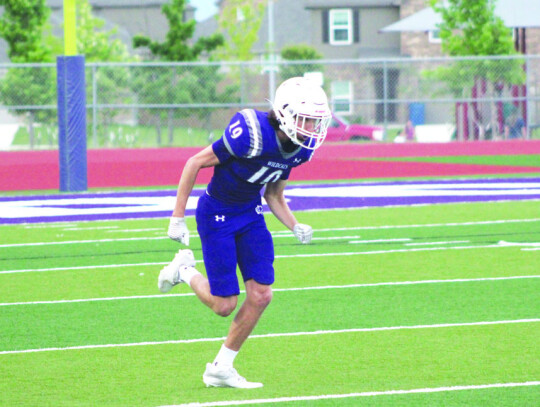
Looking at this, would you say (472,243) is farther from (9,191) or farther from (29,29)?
(29,29)

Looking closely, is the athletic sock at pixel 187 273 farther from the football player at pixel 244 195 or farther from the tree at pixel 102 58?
the tree at pixel 102 58

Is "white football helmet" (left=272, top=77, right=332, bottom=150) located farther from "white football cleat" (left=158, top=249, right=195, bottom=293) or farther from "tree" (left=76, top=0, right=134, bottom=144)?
"tree" (left=76, top=0, right=134, bottom=144)

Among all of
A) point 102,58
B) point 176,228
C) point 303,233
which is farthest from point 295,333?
point 102,58

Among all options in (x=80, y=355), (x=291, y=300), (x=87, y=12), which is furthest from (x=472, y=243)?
(x=87, y=12)

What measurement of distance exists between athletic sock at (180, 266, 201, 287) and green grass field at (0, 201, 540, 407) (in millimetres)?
488

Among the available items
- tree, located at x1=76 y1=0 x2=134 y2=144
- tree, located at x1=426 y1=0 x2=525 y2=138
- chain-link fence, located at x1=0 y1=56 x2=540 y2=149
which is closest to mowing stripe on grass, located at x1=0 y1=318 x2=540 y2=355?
chain-link fence, located at x1=0 y1=56 x2=540 y2=149

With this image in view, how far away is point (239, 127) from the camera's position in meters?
5.90

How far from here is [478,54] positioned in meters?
28.2

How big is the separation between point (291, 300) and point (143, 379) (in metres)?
2.57

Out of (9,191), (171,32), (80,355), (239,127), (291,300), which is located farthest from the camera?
(171,32)

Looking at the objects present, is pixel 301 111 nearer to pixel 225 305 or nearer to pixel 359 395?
pixel 225 305

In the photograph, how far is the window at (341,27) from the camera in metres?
53.4

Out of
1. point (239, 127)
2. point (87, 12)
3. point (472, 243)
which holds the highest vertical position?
point (87, 12)

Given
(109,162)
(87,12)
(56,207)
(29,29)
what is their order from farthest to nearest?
(87,12) < (29,29) < (109,162) < (56,207)
